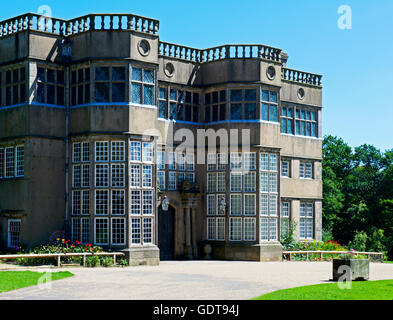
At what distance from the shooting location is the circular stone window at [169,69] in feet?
107

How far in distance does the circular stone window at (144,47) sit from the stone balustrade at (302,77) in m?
11.5

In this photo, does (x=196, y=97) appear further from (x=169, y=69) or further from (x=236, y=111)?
(x=236, y=111)

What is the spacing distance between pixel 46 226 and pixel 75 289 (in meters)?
11.3

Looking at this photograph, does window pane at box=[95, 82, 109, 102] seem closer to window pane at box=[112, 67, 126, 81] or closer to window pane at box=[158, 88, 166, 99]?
window pane at box=[112, 67, 126, 81]

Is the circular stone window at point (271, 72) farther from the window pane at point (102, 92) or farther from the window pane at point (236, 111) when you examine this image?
the window pane at point (102, 92)

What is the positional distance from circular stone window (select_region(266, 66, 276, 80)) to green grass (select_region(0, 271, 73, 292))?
16.0 metres

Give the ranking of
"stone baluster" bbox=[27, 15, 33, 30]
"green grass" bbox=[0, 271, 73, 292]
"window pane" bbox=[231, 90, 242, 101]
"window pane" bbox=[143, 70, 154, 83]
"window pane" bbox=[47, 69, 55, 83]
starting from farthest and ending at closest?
"window pane" bbox=[231, 90, 242, 101] < "window pane" bbox=[143, 70, 154, 83] < "window pane" bbox=[47, 69, 55, 83] < "stone baluster" bbox=[27, 15, 33, 30] < "green grass" bbox=[0, 271, 73, 292]

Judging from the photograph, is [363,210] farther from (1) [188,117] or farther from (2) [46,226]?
(2) [46,226]

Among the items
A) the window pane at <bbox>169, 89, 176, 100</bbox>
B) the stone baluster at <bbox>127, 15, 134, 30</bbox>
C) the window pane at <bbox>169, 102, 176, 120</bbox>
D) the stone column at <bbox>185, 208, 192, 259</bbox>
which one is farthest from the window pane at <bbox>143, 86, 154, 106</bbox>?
the stone column at <bbox>185, 208, 192, 259</bbox>

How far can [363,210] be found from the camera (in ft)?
197

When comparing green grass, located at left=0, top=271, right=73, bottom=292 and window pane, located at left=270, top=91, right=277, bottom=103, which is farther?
window pane, located at left=270, top=91, right=277, bottom=103

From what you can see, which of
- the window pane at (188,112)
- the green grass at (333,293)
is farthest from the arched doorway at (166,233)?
the green grass at (333,293)

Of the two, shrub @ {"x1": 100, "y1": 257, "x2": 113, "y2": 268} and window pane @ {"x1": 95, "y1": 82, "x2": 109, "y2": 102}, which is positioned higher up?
window pane @ {"x1": 95, "y1": 82, "x2": 109, "y2": 102}

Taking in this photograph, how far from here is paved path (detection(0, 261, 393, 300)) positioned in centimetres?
1626
